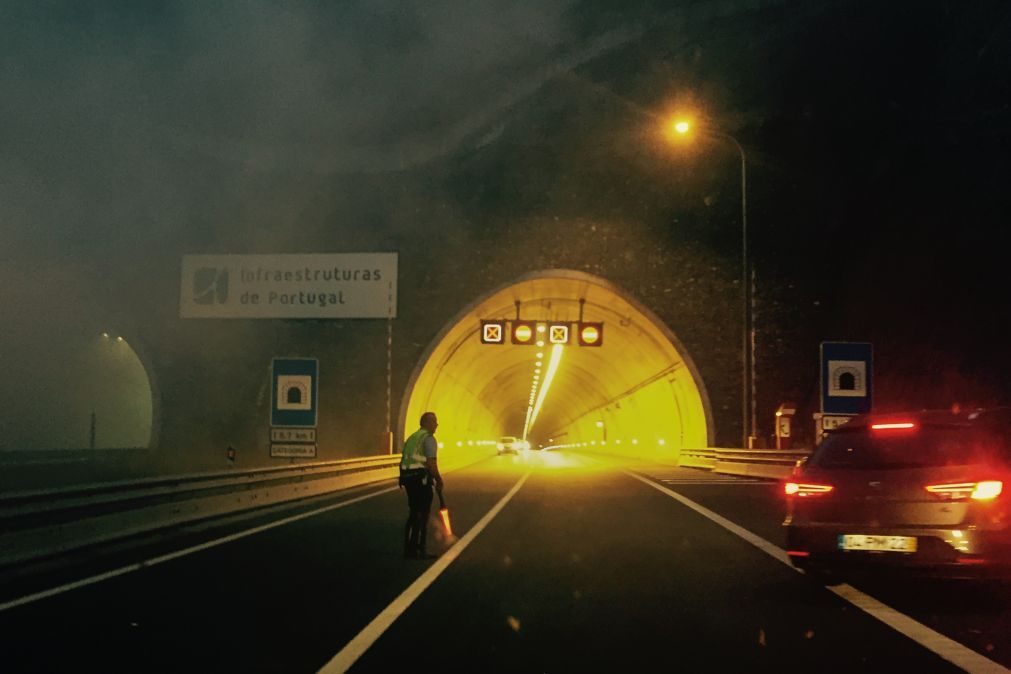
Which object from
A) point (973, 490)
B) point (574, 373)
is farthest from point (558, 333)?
point (574, 373)

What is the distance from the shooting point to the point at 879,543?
8.84 metres

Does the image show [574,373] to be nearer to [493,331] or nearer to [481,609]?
[493,331]

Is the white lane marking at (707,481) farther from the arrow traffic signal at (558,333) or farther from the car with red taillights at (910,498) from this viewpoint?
the car with red taillights at (910,498)

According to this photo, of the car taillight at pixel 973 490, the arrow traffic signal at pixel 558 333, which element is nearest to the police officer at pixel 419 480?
the car taillight at pixel 973 490

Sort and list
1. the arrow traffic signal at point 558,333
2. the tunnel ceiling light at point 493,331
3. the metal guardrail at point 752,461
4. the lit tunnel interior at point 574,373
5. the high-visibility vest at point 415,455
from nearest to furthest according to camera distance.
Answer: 1. the high-visibility vest at point 415,455
2. the metal guardrail at point 752,461
3. the arrow traffic signal at point 558,333
4. the tunnel ceiling light at point 493,331
5. the lit tunnel interior at point 574,373

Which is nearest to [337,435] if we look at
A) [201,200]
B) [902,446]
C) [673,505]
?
[201,200]

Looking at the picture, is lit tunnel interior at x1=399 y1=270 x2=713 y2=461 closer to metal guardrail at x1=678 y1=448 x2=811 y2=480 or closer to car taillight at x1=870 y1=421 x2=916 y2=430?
metal guardrail at x1=678 y1=448 x2=811 y2=480

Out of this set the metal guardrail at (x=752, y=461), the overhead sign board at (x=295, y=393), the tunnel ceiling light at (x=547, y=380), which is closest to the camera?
the overhead sign board at (x=295, y=393)

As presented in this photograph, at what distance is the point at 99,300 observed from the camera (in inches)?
1452

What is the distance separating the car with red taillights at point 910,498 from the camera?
8.52m

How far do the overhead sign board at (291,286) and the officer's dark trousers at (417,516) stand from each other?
22847 mm

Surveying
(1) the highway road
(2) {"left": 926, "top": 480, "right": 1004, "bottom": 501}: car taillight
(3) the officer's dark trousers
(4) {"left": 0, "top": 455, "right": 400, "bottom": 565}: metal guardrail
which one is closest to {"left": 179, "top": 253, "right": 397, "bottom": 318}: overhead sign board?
(4) {"left": 0, "top": 455, "right": 400, "bottom": 565}: metal guardrail

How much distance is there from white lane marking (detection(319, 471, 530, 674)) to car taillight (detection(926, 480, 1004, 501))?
14.4 feet

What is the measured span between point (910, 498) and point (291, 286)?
28.2 m
